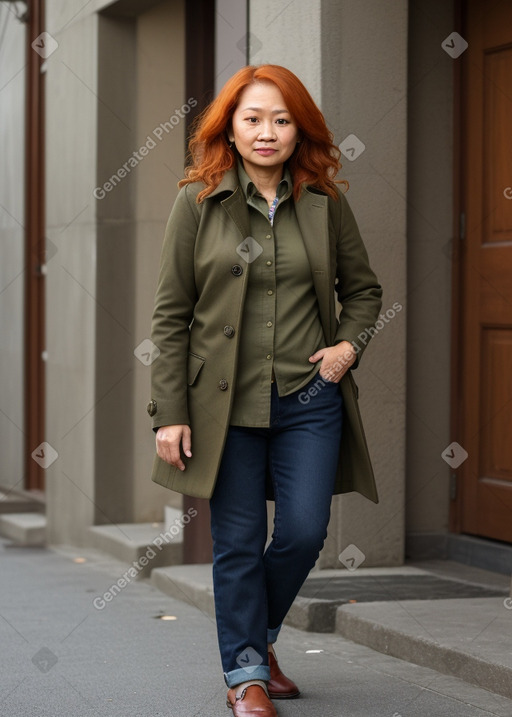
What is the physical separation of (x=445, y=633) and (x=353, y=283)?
55.1 inches

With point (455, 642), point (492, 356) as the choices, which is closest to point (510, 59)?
point (492, 356)

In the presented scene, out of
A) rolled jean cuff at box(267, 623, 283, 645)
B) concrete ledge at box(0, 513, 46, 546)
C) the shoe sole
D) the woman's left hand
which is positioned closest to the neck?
the woman's left hand

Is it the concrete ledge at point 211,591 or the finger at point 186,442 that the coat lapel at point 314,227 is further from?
the concrete ledge at point 211,591

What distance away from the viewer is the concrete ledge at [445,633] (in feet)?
14.3

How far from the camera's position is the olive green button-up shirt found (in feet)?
12.8

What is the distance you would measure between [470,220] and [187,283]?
100 inches

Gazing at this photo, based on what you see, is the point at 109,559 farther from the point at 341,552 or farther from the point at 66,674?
the point at 66,674

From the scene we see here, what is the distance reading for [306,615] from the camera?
5289mm

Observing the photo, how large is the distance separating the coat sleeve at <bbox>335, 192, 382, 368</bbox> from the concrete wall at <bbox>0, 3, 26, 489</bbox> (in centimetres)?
720

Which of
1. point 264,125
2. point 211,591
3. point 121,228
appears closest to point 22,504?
point 121,228

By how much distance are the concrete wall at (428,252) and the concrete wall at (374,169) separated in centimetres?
19

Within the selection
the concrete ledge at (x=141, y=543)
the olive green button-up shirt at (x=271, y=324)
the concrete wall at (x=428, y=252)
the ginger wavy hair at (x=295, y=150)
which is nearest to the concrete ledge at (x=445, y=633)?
the concrete wall at (x=428, y=252)

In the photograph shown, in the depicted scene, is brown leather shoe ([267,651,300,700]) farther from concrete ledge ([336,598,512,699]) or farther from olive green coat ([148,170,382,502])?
olive green coat ([148,170,382,502])

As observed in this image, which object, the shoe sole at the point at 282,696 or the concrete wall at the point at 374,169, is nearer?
the shoe sole at the point at 282,696
